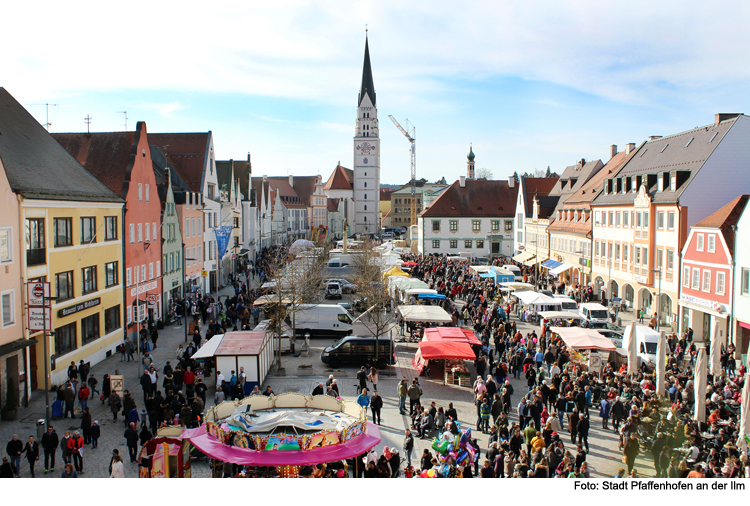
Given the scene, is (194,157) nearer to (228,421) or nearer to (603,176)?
(603,176)

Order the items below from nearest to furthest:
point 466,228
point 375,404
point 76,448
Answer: point 76,448 → point 375,404 → point 466,228

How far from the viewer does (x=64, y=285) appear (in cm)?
2400

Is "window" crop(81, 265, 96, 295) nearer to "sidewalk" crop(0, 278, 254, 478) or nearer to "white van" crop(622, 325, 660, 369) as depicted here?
"sidewalk" crop(0, 278, 254, 478)

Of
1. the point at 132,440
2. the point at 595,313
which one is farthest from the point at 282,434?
the point at 595,313

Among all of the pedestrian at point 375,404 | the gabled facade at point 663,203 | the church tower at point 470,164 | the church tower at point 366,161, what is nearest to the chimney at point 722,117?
the gabled facade at point 663,203

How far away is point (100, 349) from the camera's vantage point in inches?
1053

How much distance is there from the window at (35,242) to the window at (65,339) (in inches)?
117

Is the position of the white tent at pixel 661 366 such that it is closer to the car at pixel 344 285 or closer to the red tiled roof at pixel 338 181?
the car at pixel 344 285

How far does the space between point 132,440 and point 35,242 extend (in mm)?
10235

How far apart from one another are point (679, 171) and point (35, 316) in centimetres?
3253

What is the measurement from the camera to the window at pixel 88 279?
83.7 feet

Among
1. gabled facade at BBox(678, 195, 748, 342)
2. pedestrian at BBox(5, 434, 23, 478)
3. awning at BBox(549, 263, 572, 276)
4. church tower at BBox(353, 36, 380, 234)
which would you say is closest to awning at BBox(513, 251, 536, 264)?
awning at BBox(549, 263, 572, 276)

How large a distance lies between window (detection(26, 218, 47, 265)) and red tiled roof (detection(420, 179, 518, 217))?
54108mm

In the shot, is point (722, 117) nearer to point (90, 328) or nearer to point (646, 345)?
point (646, 345)
